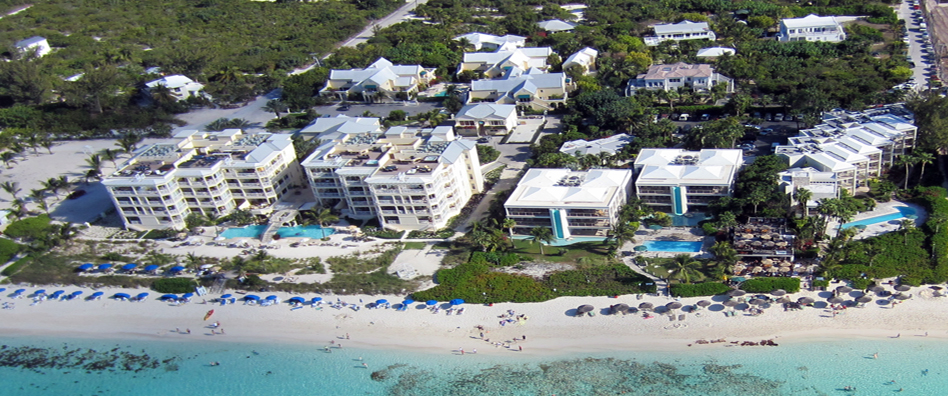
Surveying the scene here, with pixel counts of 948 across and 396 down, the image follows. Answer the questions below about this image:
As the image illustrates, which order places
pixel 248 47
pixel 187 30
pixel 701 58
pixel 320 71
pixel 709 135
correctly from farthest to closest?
pixel 187 30
pixel 248 47
pixel 320 71
pixel 701 58
pixel 709 135

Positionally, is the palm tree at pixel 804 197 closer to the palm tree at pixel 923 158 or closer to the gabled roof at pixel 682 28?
the palm tree at pixel 923 158

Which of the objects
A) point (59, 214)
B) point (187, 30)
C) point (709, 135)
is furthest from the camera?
point (187, 30)

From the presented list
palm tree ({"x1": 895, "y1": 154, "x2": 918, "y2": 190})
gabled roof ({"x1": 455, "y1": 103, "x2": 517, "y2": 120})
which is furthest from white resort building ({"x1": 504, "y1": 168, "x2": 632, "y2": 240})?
gabled roof ({"x1": 455, "y1": 103, "x2": 517, "y2": 120})

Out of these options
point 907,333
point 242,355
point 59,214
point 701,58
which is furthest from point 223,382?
point 701,58

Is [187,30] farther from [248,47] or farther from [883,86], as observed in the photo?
[883,86]

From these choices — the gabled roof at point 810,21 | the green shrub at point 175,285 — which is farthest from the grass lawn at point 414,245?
the gabled roof at point 810,21

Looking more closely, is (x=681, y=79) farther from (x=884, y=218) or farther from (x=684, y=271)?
(x=684, y=271)
